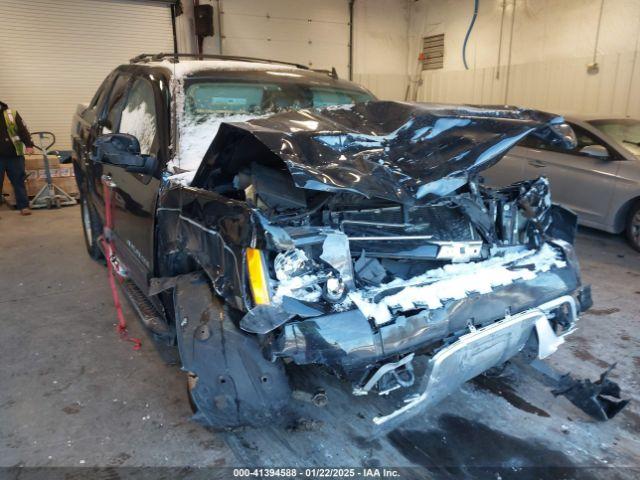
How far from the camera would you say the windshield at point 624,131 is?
509 centimetres

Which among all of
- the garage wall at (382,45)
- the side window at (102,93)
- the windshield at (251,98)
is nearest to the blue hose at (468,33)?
the garage wall at (382,45)

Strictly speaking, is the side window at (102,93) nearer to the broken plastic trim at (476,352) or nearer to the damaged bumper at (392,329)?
the damaged bumper at (392,329)

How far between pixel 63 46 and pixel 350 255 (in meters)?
8.76

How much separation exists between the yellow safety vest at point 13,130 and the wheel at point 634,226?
787 centimetres

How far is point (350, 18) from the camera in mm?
10680

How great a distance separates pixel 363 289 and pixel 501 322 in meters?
0.61

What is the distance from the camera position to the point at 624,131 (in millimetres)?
5293

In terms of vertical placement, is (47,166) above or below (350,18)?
below

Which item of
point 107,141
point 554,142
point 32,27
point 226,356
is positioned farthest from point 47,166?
point 554,142

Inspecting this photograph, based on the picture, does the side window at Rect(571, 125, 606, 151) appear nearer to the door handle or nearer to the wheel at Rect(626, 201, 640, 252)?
the door handle

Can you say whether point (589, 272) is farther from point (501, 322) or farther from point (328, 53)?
point (328, 53)

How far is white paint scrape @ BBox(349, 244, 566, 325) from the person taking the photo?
187 cm

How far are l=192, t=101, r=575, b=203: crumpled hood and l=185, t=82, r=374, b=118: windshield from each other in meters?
0.80

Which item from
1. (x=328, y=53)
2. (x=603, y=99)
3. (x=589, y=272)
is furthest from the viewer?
(x=328, y=53)
